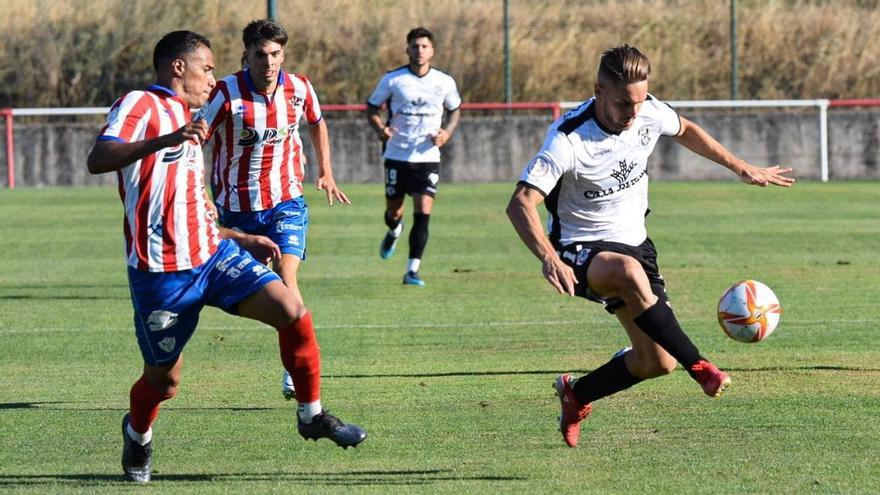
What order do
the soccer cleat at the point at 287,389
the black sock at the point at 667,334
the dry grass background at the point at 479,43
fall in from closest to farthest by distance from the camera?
the black sock at the point at 667,334, the soccer cleat at the point at 287,389, the dry grass background at the point at 479,43

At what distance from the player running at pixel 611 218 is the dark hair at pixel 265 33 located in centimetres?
205

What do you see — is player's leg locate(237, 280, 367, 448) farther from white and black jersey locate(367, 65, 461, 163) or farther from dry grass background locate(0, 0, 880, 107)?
Result: dry grass background locate(0, 0, 880, 107)

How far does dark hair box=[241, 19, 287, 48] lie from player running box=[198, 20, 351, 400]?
217mm

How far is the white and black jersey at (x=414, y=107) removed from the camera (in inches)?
565

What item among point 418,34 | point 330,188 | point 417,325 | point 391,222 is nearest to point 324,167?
point 330,188

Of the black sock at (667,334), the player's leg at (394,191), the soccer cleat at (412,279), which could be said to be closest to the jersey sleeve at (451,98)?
the player's leg at (394,191)

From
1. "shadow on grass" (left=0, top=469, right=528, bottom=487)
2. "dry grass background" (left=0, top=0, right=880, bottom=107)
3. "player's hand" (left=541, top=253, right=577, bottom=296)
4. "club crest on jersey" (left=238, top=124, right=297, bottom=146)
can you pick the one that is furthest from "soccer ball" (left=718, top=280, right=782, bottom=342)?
"dry grass background" (left=0, top=0, right=880, bottom=107)

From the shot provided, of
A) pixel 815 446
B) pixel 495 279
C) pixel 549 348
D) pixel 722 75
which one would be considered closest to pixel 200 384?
pixel 549 348

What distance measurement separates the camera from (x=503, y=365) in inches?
368

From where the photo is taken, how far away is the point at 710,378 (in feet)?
20.8

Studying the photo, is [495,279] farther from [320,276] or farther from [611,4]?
[611,4]

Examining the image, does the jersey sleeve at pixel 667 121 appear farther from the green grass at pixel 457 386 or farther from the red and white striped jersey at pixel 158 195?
the red and white striped jersey at pixel 158 195

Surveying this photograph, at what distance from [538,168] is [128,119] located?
1777mm

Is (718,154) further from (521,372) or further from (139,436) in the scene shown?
(139,436)
